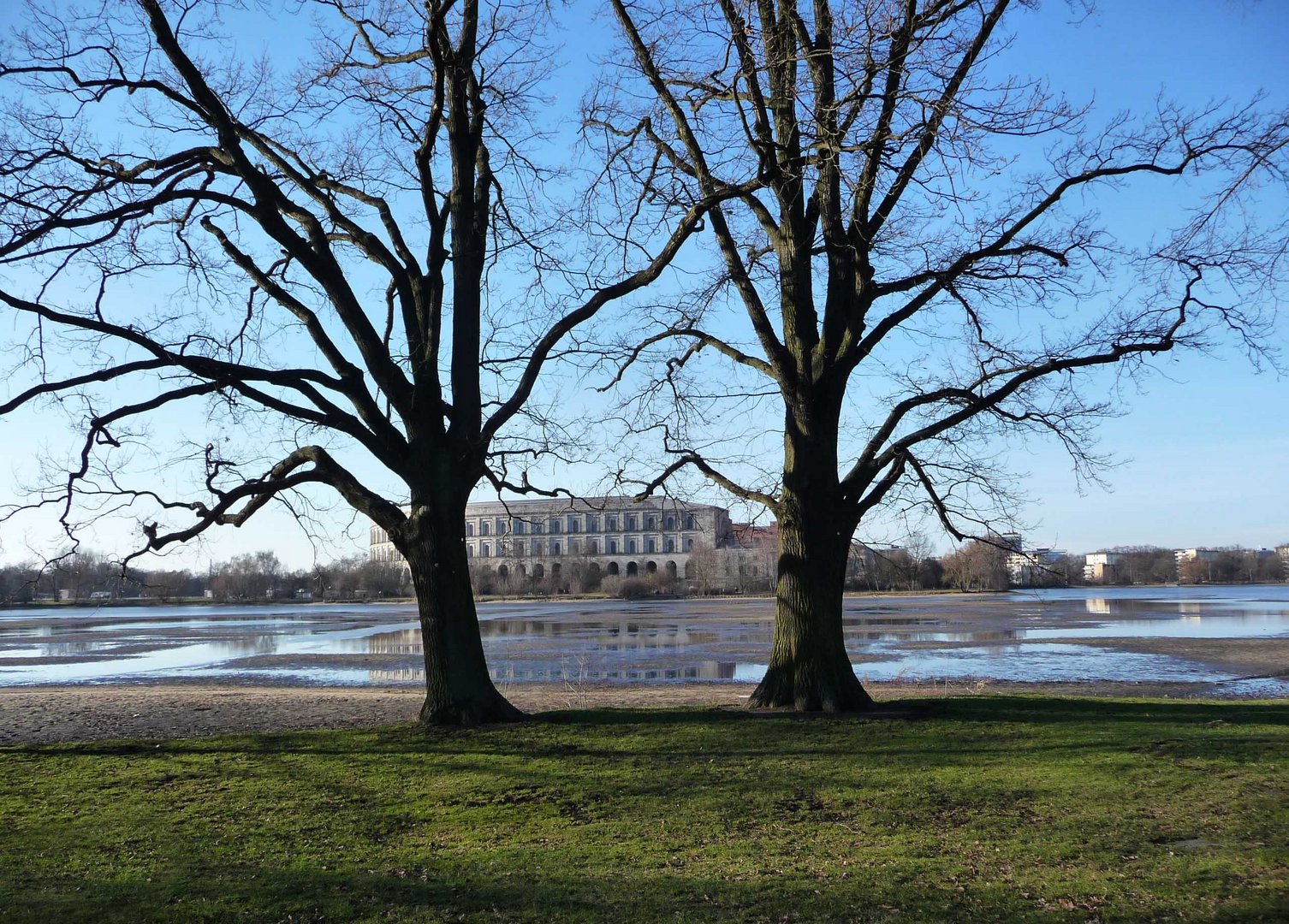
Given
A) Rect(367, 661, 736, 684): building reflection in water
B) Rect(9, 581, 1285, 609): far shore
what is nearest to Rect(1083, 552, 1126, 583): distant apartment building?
Rect(9, 581, 1285, 609): far shore

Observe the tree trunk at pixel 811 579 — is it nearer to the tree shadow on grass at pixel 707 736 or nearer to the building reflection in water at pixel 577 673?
the tree shadow on grass at pixel 707 736

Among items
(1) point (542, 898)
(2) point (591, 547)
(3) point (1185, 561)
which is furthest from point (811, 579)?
(3) point (1185, 561)

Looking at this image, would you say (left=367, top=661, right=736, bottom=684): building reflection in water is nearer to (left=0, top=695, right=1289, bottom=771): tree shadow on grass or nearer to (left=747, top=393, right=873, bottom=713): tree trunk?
(left=747, top=393, right=873, bottom=713): tree trunk

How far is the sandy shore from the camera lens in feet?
49.9

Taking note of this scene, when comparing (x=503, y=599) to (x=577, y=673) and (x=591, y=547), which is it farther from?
(x=577, y=673)

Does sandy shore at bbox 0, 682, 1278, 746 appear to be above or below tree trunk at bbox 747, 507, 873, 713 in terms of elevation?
below

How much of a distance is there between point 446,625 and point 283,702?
936cm

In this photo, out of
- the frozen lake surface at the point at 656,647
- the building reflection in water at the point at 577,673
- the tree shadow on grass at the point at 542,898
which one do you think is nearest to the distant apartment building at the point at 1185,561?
the frozen lake surface at the point at 656,647

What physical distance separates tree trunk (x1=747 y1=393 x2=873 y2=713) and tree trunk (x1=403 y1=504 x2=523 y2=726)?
3210 mm

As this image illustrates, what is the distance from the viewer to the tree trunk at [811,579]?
461 inches

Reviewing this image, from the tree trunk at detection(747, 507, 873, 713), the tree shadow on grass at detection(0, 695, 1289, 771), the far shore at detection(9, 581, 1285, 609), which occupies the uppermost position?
the tree trunk at detection(747, 507, 873, 713)

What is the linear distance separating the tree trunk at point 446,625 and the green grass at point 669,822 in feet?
2.15

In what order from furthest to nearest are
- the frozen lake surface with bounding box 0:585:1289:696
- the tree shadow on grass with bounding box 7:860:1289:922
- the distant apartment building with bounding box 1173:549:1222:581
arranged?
the distant apartment building with bounding box 1173:549:1222:581 < the frozen lake surface with bounding box 0:585:1289:696 < the tree shadow on grass with bounding box 7:860:1289:922

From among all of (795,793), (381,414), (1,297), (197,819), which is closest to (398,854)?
(197,819)
